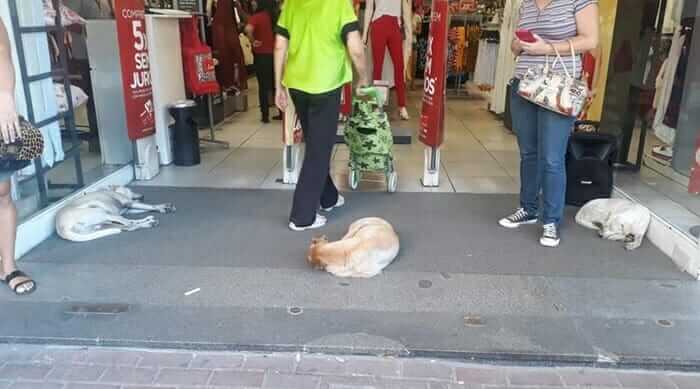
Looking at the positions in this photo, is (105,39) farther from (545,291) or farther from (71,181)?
(545,291)

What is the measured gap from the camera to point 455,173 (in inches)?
179

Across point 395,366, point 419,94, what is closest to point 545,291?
point 395,366

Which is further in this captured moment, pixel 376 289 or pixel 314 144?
pixel 314 144

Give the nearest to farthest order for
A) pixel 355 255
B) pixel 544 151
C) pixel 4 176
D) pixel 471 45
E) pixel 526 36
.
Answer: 1. pixel 4 176
2. pixel 355 255
3. pixel 526 36
4. pixel 544 151
5. pixel 471 45

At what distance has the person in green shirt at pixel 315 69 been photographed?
3006mm

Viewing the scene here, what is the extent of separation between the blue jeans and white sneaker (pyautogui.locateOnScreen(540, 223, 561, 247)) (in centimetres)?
3

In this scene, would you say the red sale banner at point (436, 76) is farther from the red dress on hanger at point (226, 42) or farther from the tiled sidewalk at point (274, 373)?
the red dress on hanger at point (226, 42)

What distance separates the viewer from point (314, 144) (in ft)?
10.3

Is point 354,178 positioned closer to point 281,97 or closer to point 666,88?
point 281,97

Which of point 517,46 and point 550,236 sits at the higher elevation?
point 517,46

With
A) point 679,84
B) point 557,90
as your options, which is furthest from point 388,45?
point 557,90

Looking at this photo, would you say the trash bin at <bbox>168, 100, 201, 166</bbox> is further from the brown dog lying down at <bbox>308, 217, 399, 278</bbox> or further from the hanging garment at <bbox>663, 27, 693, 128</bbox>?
the hanging garment at <bbox>663, 27, 693, 128</bbox>

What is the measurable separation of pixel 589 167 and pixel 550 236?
779mm

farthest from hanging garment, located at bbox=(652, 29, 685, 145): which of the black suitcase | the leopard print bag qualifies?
the leopard print bag
